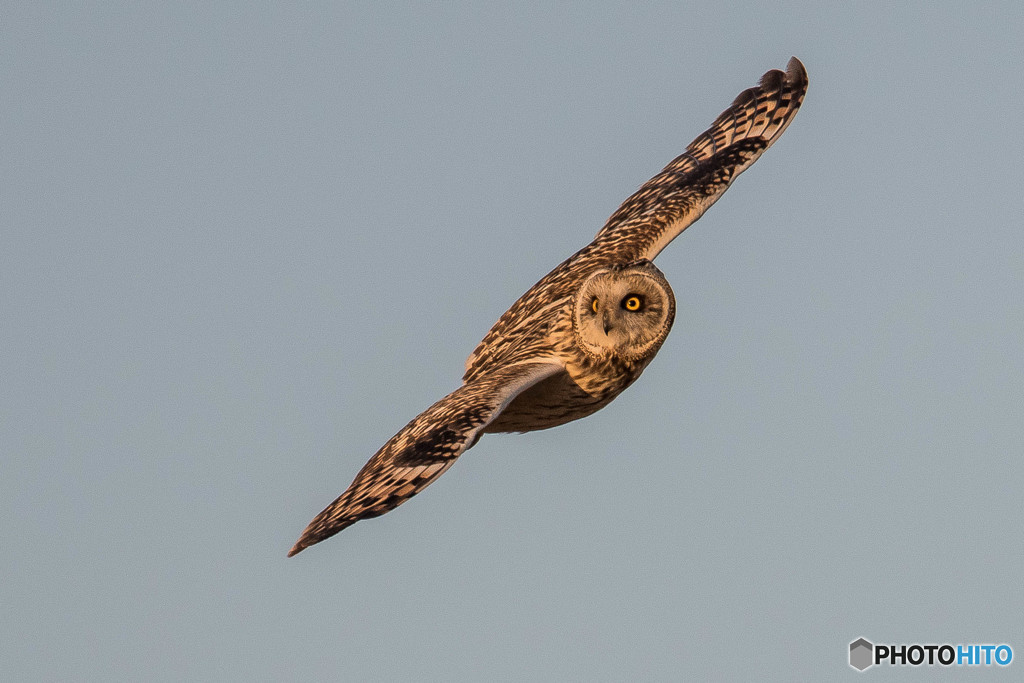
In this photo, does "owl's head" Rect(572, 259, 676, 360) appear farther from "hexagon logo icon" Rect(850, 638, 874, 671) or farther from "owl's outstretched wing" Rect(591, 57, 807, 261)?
"hexagon logo icon" Rect(850, 638, 874, 671)

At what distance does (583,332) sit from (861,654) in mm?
9078

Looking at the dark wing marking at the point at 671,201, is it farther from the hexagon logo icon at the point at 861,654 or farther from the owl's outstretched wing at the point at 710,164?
the hexagon logo icon at the point at 861,654

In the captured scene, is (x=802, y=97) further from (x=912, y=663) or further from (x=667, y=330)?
(x=912, y=663)

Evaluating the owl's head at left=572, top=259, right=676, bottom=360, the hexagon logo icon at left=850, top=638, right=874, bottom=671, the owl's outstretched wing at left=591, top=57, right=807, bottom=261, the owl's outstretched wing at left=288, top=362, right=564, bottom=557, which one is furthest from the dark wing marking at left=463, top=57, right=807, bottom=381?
the hexagon logo icon at left=850, top=638, right=874, bottom=671

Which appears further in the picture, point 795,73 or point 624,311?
point 795,73

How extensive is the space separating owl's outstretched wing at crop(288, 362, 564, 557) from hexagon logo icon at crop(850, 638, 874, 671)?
894 centimetres

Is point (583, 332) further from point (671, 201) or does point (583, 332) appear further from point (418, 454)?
point (671, 201)

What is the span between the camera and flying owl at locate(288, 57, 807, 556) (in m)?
12.6

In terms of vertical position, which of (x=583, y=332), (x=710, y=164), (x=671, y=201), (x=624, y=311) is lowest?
(x=583, y=332)

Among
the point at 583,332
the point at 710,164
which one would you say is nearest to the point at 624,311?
the point at 583,332

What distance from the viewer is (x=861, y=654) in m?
22.0

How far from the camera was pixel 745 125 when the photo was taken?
20047mm

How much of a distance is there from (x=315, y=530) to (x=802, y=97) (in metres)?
10.7

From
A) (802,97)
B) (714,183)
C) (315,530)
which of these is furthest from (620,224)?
(315,530)
